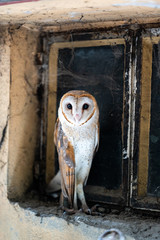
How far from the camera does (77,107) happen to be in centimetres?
147

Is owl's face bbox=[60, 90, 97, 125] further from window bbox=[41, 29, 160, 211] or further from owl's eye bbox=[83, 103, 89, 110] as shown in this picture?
window bbox=[41, 29, 160, 211]

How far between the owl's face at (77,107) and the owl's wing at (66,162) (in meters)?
0.15

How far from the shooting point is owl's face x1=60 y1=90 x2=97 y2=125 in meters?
1.47

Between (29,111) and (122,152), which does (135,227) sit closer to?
(122,152)

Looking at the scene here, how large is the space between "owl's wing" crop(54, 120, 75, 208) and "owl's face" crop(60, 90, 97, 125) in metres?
0.15

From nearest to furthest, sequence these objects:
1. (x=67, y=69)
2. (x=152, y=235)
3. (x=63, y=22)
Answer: (x=152, y=235) < (x=63, y=22) < (x=67, y=69)

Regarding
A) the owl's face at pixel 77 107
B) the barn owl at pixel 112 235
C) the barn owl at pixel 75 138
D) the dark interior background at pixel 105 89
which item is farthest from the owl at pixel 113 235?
the owl's face at pixel 77 107

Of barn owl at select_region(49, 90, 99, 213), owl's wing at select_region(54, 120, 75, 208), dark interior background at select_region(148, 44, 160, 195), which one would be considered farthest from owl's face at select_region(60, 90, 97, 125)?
dark interior background at select_region(148, 44, 160, 195)

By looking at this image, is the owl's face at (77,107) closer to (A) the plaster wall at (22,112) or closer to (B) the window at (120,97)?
(B) the window at (120,97)

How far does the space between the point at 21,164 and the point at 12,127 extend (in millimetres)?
290

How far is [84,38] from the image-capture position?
6.01 ft

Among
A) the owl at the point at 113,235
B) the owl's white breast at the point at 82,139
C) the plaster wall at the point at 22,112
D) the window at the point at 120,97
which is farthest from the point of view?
the plaster wall at the point at 22,112

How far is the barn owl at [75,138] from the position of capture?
1499mm

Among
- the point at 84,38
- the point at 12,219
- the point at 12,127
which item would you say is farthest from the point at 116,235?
the point at 84,38
